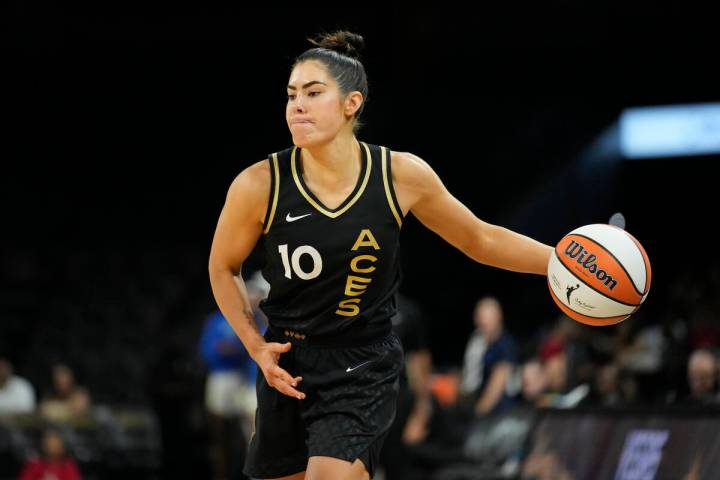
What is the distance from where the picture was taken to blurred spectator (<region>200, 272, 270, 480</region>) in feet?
30.4

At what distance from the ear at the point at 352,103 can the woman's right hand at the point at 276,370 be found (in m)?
0.90

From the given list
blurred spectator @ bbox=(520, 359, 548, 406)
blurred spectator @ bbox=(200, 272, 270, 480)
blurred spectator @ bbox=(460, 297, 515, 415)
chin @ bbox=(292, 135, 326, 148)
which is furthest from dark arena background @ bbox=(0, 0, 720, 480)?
chin @ bbox=(292, 135, 326, 148)

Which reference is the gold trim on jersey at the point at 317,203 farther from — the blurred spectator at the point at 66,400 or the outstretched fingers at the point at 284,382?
the blurred spectator at the point at 66,400

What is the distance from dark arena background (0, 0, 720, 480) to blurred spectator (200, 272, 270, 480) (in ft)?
11.8

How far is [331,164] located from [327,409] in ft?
2.98

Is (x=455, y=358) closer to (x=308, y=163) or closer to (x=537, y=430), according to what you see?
(x=537, y=430)

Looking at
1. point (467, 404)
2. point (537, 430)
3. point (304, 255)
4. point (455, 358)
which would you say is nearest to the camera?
point (304, 255)

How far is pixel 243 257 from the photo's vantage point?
431 centimetres

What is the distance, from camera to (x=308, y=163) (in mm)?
4254

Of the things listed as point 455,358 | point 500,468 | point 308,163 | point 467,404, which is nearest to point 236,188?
point 308,163

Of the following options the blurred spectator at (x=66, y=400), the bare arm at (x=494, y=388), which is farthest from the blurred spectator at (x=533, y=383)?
the blurred spectator at (x=66, y=400)

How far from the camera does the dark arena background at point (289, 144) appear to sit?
15.9m

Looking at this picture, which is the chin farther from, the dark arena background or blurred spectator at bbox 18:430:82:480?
the dark arena background

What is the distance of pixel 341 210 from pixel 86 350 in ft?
43.4
